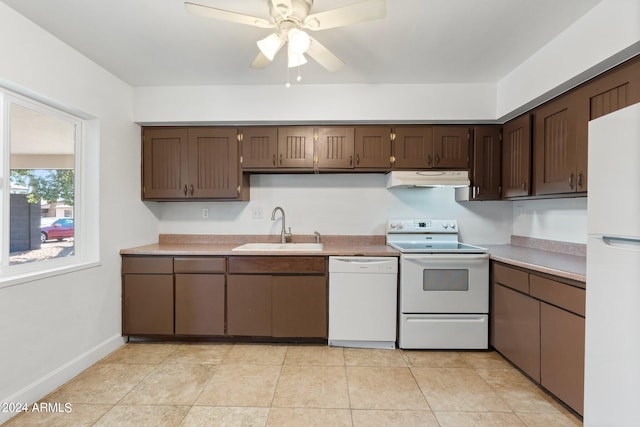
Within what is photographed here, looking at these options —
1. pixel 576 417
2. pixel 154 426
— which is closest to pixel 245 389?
pixel 154 426

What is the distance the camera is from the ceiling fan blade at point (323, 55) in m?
1.76

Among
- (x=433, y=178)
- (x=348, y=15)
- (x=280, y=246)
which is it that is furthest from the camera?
(x=280, y=246)

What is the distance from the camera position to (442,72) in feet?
8.42

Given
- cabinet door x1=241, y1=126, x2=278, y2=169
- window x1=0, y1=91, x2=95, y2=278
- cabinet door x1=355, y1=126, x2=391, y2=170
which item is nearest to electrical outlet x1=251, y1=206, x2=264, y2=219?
cabinet door x1=241, y1=126, x2=278, y2=169

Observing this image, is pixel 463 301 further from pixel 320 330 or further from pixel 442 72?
pixel 442 72

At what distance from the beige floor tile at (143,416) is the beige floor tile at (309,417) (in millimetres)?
562

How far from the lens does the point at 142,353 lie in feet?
8.46

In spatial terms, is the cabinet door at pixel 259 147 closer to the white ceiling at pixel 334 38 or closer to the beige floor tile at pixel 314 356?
the white ceiling at pixel 334 38

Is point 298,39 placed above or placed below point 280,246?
above

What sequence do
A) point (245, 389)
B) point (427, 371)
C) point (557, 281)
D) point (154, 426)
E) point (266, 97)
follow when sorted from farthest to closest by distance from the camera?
point (266, 97)
point (427, 371)
point (245, 389)
point (557, 281)
point (154, 426)

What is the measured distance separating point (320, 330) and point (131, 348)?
1670 mm

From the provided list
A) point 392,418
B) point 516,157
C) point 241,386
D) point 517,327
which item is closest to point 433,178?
point 516,157

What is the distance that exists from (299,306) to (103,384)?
58.7 inches

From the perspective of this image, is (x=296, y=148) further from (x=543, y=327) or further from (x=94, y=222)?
(x=543, y=327)
